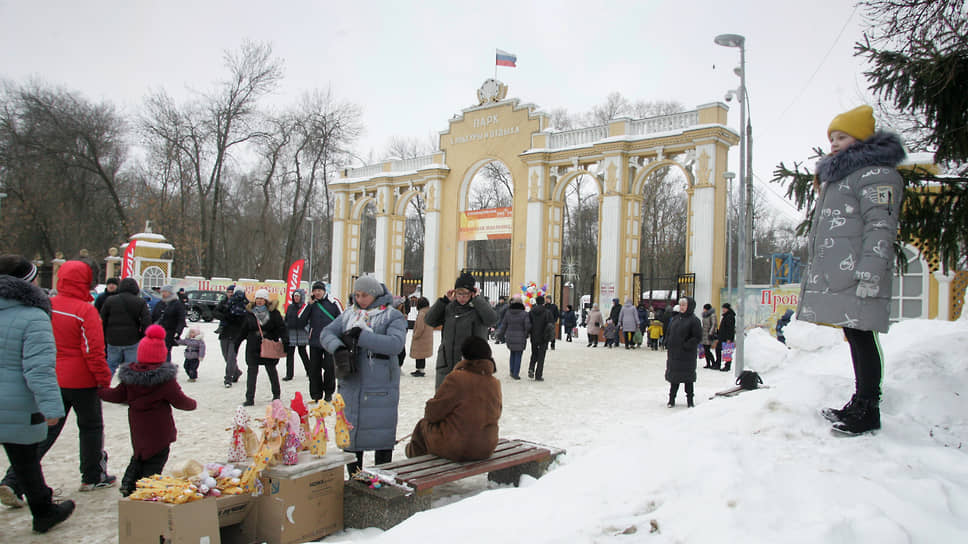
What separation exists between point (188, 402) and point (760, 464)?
13.1 feet

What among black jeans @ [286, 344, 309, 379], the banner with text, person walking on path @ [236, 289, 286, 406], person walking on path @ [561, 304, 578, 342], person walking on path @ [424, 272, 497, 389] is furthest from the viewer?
the banner with text

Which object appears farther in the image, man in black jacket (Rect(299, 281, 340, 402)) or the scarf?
the scarf

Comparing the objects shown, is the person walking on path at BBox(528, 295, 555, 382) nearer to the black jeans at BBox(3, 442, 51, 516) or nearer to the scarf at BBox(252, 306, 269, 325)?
the scarf at BBox(252, 306, 269, 325)

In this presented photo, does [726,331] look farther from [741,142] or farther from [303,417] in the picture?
[303,417]

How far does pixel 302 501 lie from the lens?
151 inches

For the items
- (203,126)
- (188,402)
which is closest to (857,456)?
(188,402)

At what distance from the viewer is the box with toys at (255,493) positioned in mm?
3309

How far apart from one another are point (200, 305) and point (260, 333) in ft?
68.4

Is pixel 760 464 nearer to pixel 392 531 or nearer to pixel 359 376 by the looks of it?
pixel 392 531

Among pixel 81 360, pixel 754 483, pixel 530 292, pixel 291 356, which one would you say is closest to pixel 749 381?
pixel 754 483

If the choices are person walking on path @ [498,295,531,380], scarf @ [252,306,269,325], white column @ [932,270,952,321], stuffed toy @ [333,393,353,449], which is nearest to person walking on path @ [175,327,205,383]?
scarf @ [252,306,269,325]

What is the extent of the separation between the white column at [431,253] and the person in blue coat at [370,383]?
79.5 feet

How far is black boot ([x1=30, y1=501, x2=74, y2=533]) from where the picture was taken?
4.03 meters

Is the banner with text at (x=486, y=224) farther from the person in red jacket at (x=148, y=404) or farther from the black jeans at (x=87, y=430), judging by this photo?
the person in red jacket at (x=148, y=404)
